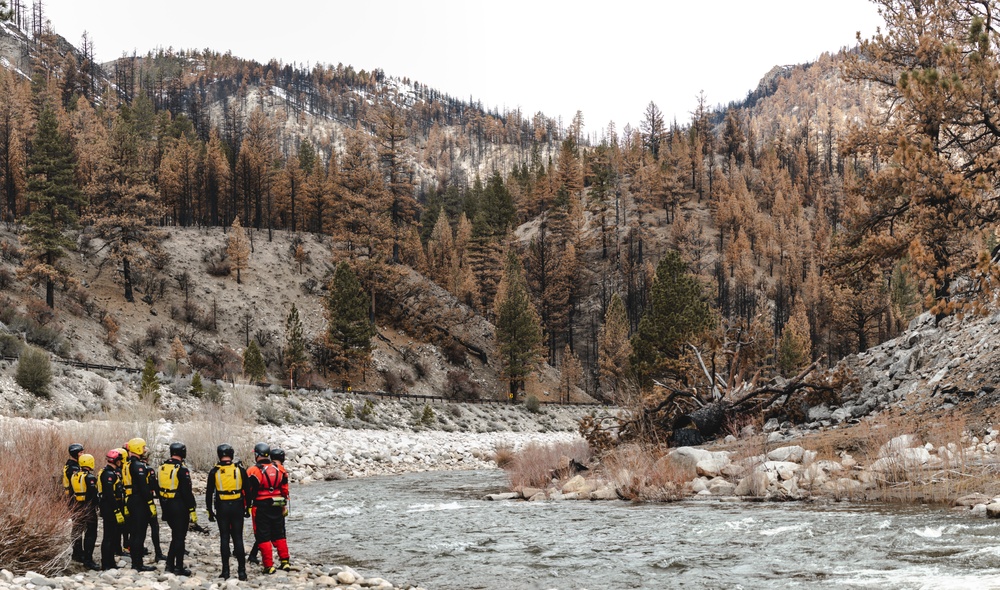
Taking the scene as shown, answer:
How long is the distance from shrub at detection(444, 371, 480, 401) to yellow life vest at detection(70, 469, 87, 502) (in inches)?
2000

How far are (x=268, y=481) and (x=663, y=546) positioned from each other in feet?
19.7

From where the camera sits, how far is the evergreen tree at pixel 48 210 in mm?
49594

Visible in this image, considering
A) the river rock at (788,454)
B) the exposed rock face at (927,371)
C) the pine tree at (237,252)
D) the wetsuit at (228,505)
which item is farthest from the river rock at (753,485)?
the pine tree at (237,252)

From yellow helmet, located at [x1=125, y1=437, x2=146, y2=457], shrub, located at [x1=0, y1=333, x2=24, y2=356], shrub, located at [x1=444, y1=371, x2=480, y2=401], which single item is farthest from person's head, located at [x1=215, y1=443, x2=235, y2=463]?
shrub, located at [x1=444, y1=371, x2=480, y2=401]

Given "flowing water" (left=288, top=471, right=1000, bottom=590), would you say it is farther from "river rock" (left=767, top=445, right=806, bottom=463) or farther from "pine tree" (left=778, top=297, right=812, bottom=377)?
"pine tree" (left=778, top=297, right=812, bottom=377)

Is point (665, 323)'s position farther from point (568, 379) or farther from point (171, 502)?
point (171, 502)

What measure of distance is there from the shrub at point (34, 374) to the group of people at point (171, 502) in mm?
21280

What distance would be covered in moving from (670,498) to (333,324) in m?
40.7

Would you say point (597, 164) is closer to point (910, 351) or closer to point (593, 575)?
point (910, 351)

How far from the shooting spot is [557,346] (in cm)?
9062

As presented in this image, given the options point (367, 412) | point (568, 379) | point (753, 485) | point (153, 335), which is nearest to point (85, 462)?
point (753, 485)

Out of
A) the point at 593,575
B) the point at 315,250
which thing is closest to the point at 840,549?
the point at 593,575

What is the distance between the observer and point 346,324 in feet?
171

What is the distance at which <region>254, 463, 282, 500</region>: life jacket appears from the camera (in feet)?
33.3
